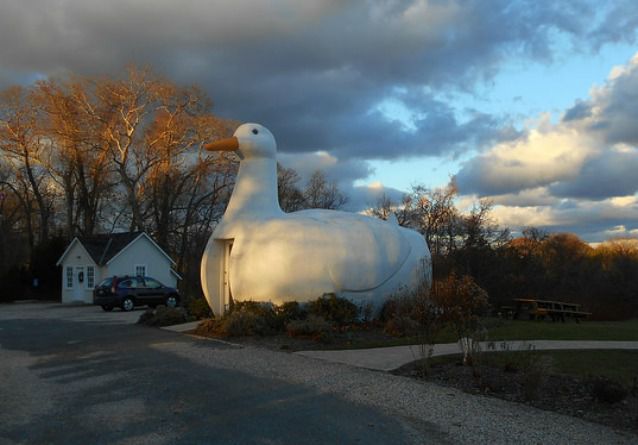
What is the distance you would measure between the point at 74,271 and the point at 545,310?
27624mm

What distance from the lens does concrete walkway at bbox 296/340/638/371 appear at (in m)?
10.5

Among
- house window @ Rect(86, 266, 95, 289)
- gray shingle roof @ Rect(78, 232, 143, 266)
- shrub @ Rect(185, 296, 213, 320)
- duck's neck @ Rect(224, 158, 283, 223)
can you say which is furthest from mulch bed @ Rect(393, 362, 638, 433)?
house window @ Rect(86, 266, 95, 289)

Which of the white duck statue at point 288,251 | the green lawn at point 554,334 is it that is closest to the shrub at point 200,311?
the white duck statue at point 288,251

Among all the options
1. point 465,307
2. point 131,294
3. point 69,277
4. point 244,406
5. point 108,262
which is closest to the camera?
point 244,406

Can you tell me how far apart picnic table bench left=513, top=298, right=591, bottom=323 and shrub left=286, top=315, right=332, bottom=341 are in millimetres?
11972

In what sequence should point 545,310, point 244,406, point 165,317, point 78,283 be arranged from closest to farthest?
point 244,406, point 165,317, point 545,310, point 78,283

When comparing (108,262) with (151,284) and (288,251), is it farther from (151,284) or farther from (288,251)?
(288,251)

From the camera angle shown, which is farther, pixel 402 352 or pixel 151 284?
pixel 151 284

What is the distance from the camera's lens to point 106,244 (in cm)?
3809

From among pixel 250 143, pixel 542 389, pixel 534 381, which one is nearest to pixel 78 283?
pixel 250 143

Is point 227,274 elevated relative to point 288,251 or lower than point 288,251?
lower

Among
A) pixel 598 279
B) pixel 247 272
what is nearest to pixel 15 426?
pixel 247 272

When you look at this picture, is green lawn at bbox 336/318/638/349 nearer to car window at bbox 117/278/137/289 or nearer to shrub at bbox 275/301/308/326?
shrub at bbox 275/301/308/326

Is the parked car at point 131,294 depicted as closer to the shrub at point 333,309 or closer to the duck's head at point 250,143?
the duck's head at point 250,143
